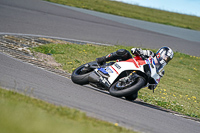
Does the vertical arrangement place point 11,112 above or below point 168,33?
above

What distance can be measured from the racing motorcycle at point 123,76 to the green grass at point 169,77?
1308 millimetres

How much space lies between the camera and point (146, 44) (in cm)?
1741

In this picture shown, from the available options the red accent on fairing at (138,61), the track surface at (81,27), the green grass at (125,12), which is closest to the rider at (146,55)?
the red accent on fairing at (138,61)

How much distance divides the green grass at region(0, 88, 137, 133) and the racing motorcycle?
7.51 ft

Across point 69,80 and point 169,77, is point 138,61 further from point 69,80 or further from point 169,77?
point 169,77

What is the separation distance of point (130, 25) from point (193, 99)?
1167cm

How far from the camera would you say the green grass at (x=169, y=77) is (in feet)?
27.9

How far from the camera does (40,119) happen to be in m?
3.62

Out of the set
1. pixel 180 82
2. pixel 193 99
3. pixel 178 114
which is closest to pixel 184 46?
pixel 180 82

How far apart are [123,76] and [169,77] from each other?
20.1 feet

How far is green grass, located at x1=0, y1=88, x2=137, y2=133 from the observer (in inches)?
125

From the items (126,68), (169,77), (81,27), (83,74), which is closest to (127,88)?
(126,68)

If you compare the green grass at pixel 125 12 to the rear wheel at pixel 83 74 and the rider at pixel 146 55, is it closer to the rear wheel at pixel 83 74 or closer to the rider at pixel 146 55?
the rear wheel at pixel 83 74

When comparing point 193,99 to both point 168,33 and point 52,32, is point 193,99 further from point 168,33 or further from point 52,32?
point 168,33
